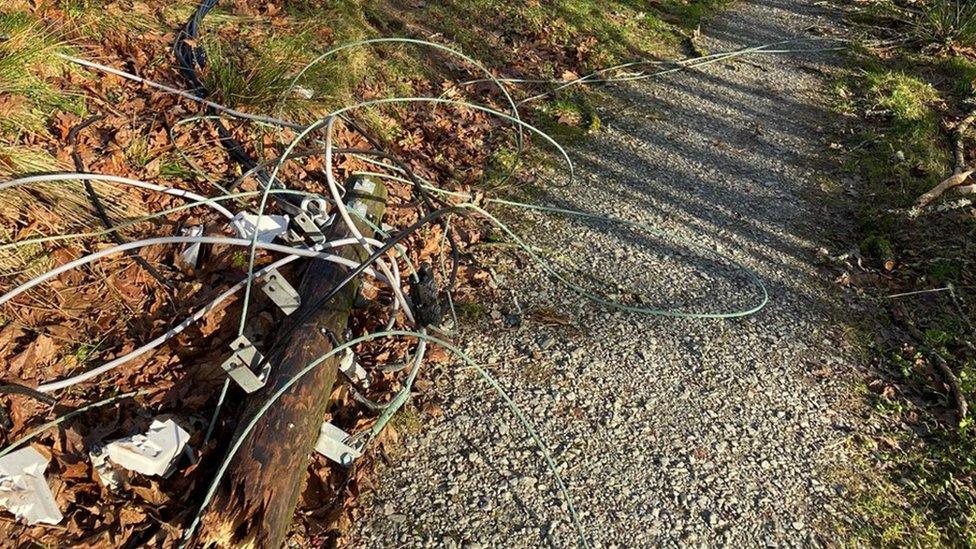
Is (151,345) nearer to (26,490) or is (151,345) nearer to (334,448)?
(26,490)

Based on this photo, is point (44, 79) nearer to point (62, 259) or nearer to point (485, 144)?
point (62, 259)

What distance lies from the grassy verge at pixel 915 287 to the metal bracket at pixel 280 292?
2.39 meters

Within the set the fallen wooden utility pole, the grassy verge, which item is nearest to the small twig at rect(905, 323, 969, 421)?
the grassy verge

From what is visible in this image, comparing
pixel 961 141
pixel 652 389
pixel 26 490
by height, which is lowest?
pixel 652 389

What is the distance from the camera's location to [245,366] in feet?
7.39

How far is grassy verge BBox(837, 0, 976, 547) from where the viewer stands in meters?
2.57

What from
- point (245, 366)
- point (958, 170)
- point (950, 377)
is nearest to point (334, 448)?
point (245, 366)

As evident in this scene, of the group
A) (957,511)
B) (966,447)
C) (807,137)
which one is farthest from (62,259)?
(807,137)

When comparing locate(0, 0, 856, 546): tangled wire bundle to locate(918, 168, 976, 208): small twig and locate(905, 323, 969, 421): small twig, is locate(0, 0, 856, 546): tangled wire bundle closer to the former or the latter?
locate(905, 323, 969, 421): small twig

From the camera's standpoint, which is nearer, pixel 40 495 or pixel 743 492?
pixel 40 495

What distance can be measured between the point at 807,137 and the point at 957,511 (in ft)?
11.4

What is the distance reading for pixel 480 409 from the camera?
8.97 feet

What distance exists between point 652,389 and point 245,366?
179 centimetres

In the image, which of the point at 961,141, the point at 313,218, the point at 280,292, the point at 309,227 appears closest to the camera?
the point at 280,292
